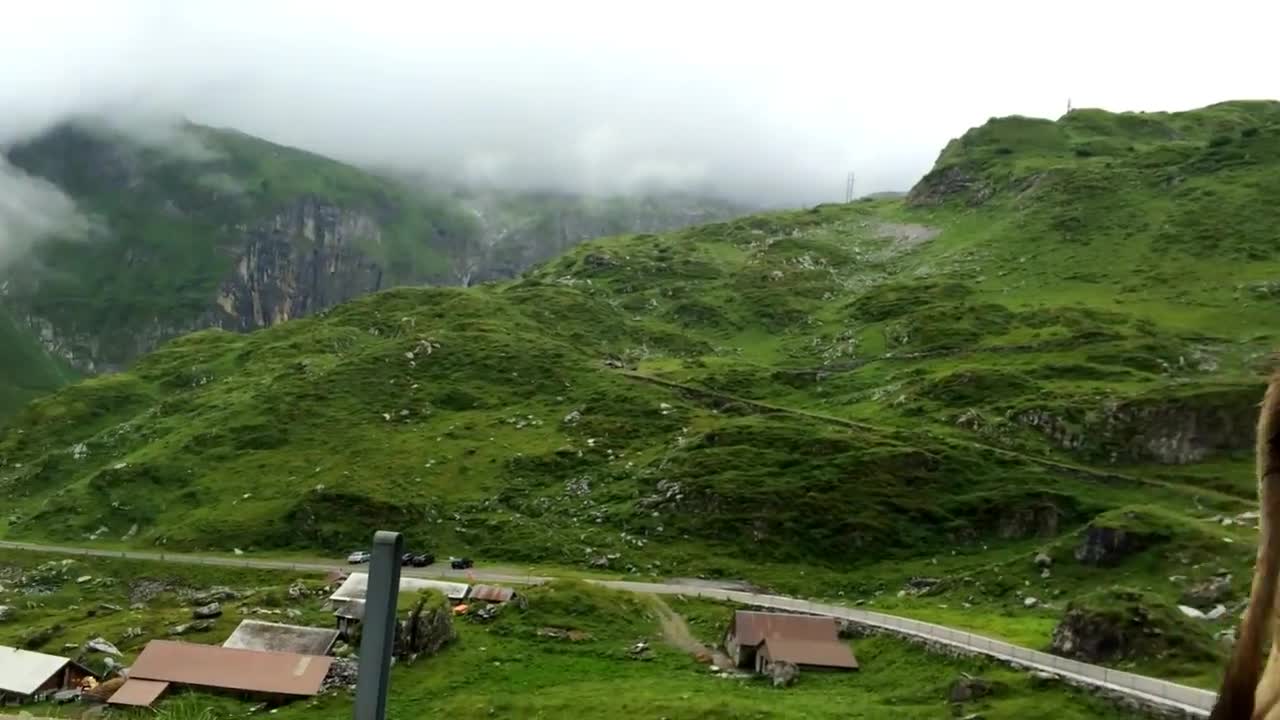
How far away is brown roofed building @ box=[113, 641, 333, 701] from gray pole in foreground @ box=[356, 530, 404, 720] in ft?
196

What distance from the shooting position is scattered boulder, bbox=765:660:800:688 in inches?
2307

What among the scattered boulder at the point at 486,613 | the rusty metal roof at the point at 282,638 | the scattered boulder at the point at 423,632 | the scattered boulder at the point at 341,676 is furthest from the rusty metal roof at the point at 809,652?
the rusty metal roof at the point at 282,638

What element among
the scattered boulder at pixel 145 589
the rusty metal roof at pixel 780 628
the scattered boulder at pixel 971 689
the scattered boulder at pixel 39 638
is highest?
the scattered boulder at pixel 971 689

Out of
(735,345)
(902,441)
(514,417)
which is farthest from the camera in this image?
(735,345)

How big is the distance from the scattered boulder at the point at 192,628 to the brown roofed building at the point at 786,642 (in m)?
42.3

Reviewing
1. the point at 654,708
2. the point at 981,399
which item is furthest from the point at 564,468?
the point at 654,708

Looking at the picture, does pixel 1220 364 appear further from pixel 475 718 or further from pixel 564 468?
pixel 475 718

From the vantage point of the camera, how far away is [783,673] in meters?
59.0

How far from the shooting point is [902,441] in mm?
104250

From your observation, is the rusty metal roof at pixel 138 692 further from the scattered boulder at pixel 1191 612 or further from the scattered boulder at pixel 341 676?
the scattered boulder at pixel 1191 612

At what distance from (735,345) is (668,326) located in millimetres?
16558

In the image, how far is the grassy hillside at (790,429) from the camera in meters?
Result: 86.6

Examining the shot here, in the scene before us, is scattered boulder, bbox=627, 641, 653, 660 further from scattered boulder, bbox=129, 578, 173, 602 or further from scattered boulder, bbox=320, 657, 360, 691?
scattered boulder, bbox=129, 578, 173, 602

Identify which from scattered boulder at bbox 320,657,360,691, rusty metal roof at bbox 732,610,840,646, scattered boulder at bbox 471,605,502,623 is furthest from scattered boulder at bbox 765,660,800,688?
scattered boulder at bbox 320,657,360,691
